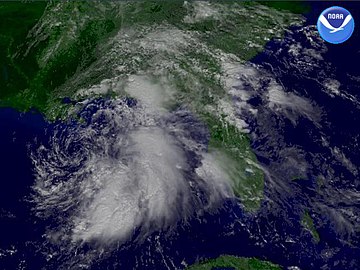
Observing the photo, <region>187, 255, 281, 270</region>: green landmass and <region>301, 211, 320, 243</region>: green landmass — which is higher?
<region>301, 211, 320, 243</region>: green landmass

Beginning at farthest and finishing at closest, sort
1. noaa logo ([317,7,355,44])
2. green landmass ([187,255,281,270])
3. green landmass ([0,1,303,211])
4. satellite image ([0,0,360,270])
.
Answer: noaa logo ([317,7,355,44]), green landmass ([0,1,303,211]), satellite image ([0,0,360,270]), green landmass ([187,255,281,270])

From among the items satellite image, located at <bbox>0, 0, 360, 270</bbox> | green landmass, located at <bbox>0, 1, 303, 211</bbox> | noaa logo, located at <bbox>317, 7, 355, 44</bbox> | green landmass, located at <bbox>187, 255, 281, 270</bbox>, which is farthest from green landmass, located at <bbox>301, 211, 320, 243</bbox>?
noaa logo, located at <bbox>317, 7, 355, 44</bbox>

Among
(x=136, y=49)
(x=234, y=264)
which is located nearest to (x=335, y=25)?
(x=136, y=49)

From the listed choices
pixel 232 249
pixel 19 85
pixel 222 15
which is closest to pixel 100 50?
pixel 19 85

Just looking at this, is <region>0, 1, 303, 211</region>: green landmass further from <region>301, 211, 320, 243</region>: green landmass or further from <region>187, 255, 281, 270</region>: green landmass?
<region>187, 255, 281, 270</region>: green landmass

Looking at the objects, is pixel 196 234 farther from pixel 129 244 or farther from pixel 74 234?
pixel 74 234
